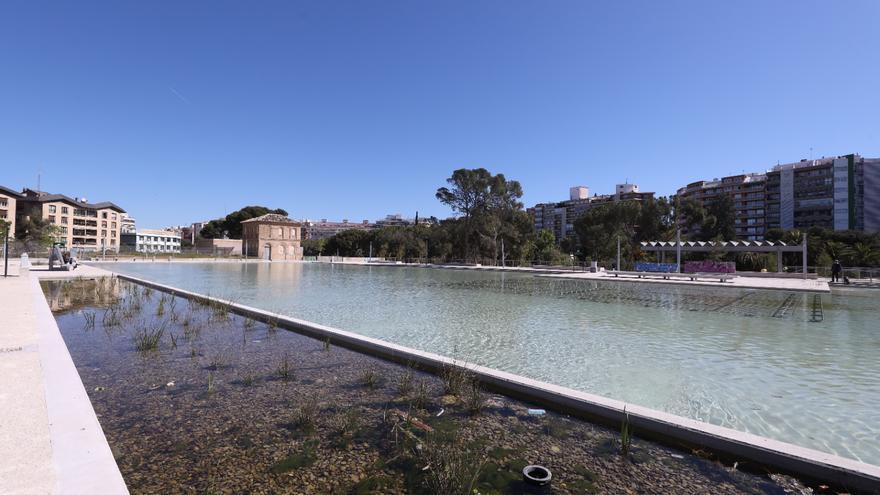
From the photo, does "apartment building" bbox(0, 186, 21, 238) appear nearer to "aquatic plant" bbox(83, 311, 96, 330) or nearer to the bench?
"aquatic plant" bbox(83, 311, 96, 330)

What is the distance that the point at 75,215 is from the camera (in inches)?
2662

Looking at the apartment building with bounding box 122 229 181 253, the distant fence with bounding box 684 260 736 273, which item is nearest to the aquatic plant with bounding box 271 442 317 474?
the distant fence with bounding box 684 260 736 273

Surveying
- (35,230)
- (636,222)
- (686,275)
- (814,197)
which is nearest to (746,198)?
(814,197)

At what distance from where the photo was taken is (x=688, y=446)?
302 cm

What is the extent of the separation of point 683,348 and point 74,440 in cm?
708

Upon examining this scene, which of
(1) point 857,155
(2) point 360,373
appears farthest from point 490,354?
(1) point 857,155

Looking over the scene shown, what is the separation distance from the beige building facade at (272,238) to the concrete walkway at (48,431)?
5137cm

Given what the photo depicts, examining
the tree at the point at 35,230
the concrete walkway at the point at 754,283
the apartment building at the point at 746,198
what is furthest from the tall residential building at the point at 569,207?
the tree at the point at 35,230

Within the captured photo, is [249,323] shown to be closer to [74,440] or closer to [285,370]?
[285,370]

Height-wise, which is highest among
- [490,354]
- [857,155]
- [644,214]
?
[857,155]

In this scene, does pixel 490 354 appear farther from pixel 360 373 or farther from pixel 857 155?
pixel 857 155

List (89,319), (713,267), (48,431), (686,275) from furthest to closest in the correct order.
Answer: (713,267) → (686,275) → (89,319) → (48,431)

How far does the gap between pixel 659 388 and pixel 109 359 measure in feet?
20.9

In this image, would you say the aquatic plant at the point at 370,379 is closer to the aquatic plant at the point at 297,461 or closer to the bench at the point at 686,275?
the aquatic plant at the point at 297,461
